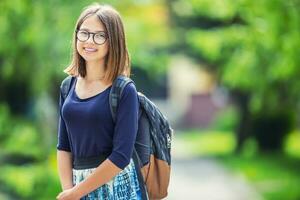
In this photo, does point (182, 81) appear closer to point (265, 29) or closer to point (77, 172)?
point (265, 29)

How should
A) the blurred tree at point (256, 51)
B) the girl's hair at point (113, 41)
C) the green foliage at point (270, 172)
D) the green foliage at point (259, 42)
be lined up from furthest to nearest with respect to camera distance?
the green foliage at point (270, 172) → the blurred tree at point (256, 51) → the green foliage at point (259, 42) → the girl's hair at point (113, 41)

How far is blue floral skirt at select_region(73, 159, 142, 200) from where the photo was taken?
11.1 ft

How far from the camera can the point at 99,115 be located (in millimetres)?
3260

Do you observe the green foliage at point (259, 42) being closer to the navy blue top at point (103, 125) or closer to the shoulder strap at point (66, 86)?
the shoulder strap at point (66, 86)

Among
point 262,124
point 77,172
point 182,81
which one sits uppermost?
point 77,172

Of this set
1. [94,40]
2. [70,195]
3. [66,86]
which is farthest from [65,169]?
[94,40]

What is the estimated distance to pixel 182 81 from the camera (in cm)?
4006

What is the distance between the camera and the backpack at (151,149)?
345cm

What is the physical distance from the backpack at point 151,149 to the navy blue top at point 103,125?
0.53 ft

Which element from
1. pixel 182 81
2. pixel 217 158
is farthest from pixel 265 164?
pixel 182 81

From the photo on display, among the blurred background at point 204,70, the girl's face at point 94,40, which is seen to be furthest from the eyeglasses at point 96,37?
the blurred background at point 204,70

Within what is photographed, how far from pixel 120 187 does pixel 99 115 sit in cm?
39

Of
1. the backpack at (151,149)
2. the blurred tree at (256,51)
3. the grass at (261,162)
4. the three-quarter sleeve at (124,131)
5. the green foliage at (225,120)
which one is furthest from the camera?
the green foliage at (225,120)

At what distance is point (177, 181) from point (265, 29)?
5.88 meters
